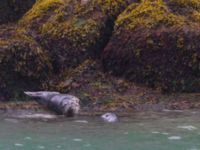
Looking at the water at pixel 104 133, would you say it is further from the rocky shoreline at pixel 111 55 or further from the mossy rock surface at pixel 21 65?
the mossy rock surface at pixel 21 65

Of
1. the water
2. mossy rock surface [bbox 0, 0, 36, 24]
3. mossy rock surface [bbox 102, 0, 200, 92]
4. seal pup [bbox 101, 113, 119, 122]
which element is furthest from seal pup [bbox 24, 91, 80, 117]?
mossy rock surface [bbox 0, 0, 36, 24]

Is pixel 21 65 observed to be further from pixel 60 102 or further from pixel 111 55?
pixel 111 55

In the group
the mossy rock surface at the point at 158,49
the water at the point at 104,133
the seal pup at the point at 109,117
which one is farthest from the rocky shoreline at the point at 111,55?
the water at the point at 104,133

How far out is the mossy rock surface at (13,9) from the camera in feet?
34.1

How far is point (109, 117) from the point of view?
702 cm

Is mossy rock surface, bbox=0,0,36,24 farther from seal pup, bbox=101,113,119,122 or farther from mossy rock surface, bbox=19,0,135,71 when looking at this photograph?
seal pup, bbox=101,113,119,122

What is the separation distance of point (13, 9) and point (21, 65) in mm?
2417

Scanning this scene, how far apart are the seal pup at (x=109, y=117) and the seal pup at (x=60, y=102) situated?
45 cm

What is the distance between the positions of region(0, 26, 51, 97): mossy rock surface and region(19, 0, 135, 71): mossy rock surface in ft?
1.12

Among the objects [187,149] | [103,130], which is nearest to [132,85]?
[103,130]

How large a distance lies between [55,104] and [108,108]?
29.4 inches

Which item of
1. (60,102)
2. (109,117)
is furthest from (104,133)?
(60,102)

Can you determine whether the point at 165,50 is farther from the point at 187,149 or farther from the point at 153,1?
the point at 187,149

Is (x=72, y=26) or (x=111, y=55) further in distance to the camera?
(x=72, y=26)
